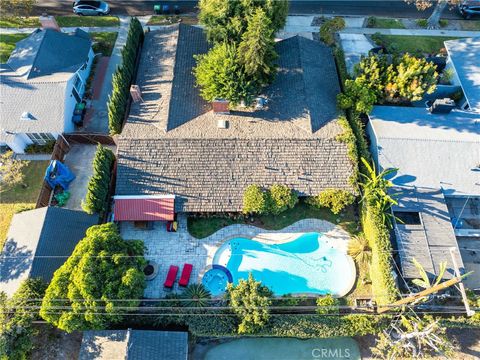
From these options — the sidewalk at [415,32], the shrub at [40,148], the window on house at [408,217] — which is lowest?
the window on house at [408,217]

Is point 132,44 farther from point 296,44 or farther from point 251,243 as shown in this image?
point 251,243

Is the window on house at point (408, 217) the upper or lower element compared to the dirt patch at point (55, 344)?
upper

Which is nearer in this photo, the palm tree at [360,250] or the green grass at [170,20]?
the palm tree at [360,250]

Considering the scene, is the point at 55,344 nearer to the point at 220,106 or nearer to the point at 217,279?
the point at 217,279

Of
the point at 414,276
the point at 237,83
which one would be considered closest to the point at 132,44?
the point at 237,83

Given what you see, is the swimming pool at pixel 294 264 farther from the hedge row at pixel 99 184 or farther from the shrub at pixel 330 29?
the shrub at pixel 330 29

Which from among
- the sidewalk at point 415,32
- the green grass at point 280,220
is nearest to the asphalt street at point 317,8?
the sidewalk at point 415,32
